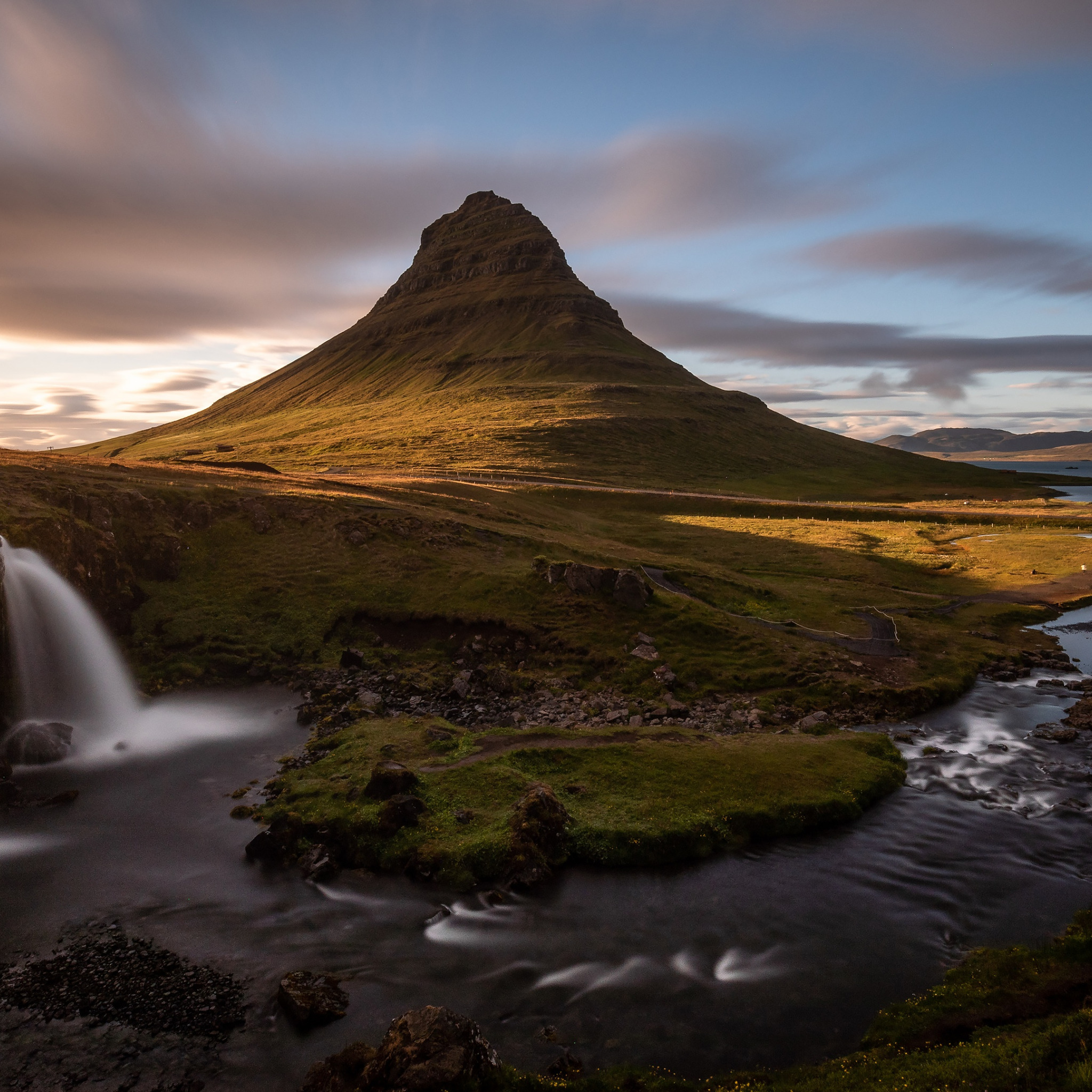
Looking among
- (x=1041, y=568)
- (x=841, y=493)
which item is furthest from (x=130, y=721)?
(x=841, y=493)

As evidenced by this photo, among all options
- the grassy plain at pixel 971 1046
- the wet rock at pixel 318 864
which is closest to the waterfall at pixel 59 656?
the wet rock at pixel 318 864

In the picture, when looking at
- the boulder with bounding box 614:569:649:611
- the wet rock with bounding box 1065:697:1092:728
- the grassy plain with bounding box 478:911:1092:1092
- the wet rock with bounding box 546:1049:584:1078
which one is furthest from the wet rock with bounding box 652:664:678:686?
the wet rock with bounding box 546:1049:584:1078

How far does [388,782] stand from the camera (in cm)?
3081

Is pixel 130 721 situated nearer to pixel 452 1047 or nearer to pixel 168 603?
pixel 168 603

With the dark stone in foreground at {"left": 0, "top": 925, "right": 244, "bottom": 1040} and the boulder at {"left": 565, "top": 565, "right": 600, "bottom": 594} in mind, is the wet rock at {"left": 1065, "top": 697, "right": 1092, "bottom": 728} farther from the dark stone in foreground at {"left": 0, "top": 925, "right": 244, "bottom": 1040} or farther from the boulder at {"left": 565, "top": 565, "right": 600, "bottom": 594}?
the dark stone in foreground at {"left": 0, "top": 925, "right": 244, "bottom": 1040}

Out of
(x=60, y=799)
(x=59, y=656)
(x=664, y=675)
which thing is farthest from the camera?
(x=664, y=675)

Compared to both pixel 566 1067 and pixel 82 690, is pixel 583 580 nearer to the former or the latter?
pixel 82 690

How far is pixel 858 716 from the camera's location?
4188cm

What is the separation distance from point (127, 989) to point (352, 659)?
27.9m

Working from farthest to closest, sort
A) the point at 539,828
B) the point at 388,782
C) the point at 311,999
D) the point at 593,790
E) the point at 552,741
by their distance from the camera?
the point at 552,741 → the point at 593,790 → the point at 388,782 → the point at 539,828 → the point at 311,999

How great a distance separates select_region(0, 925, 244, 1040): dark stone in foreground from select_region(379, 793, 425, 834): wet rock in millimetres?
8000

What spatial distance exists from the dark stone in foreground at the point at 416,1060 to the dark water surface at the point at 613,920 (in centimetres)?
161

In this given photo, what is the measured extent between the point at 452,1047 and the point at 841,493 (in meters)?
197

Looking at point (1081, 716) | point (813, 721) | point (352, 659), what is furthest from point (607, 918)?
point (1081, 716)
